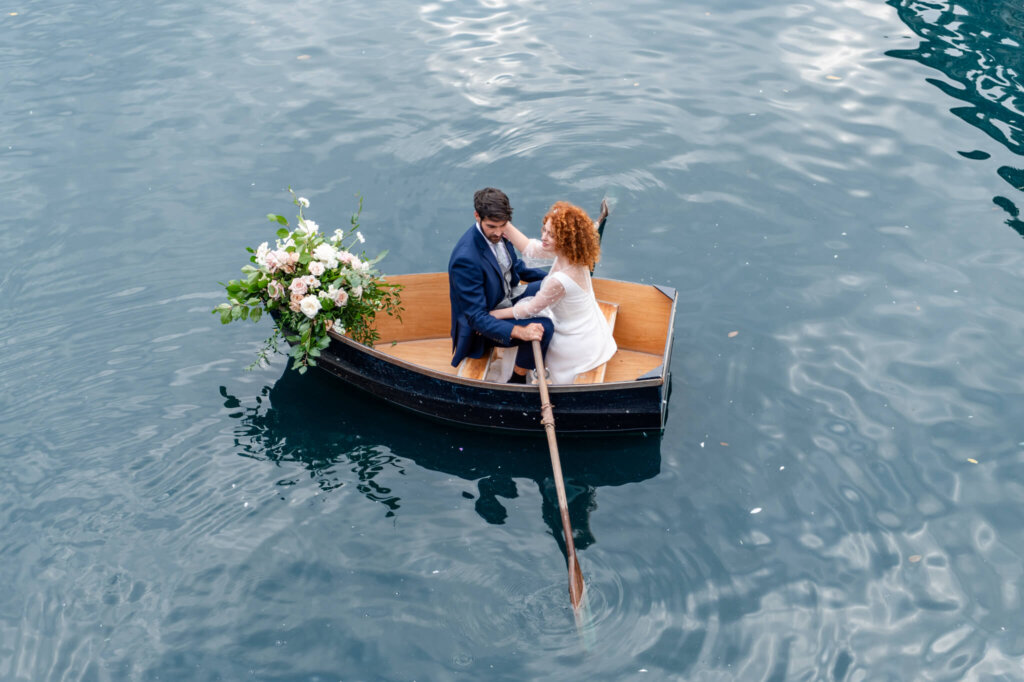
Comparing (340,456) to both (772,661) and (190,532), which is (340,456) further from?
(772,661)

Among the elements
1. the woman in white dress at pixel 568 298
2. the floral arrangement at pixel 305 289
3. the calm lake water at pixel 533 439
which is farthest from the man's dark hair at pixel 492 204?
the calm lake water at pixel 533 439

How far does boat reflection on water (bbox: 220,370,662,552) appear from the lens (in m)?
7.48

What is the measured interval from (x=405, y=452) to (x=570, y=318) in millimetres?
1941

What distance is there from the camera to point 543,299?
24.7ft

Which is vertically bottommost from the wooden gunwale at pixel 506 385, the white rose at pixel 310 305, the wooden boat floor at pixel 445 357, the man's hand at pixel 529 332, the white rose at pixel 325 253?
the wooden boat floor at pixel 445 357

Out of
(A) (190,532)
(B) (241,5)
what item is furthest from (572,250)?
(B) (241,5)

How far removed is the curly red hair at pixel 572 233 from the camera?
712 cm

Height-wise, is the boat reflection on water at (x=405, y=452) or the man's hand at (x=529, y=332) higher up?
the man's hand at (x=529, y=332)

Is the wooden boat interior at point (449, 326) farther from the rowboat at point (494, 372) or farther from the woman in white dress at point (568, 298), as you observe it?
the woman in white dress at point (568, 298)

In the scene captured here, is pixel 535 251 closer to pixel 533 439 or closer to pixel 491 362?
pixel 491 362

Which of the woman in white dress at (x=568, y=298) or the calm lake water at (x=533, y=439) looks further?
the woman in white dress at (x=568, y=298)

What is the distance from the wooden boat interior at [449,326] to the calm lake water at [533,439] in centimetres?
46

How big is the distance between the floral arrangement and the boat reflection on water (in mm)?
708

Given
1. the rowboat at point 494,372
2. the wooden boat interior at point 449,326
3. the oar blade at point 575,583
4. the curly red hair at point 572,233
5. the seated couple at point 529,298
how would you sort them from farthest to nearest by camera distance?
the wooden boat interior at point 449,326, the rowboat at point 494,372, the seated couple at point 529,298, the curly red hair at point 572,233, the oar blade at point 575,583
